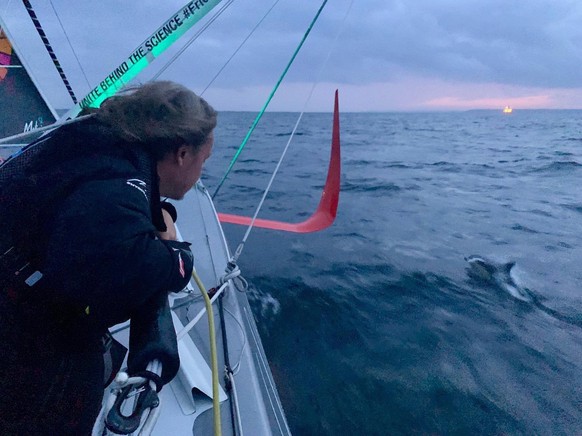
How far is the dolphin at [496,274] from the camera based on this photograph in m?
5.06

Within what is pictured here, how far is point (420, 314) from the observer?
15.0 feet

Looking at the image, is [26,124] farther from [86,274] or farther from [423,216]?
[423,216]

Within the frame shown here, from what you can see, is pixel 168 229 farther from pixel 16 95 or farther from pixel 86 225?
pixel 16 95

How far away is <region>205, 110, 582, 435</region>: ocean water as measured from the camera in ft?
10.5

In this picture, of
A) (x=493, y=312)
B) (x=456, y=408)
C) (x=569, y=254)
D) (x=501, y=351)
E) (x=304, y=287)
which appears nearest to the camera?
(x=456, y=408)

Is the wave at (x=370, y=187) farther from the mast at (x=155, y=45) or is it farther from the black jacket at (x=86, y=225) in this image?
the black jacket at (x=86, y=225)

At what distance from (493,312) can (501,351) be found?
0.76m

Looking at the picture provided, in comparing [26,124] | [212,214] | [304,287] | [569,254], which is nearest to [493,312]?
[304,287]

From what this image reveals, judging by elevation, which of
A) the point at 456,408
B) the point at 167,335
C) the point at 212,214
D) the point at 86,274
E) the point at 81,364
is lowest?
the point at 456,408

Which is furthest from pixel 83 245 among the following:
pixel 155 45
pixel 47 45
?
pixel 47 45

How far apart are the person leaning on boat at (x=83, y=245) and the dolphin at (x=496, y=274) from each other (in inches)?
202

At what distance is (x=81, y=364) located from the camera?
1.32 metres

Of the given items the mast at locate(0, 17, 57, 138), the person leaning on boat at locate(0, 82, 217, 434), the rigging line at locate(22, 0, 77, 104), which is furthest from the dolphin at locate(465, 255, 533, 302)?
the mast at locate(0, 17, 57, 138)

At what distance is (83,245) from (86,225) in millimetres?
52
